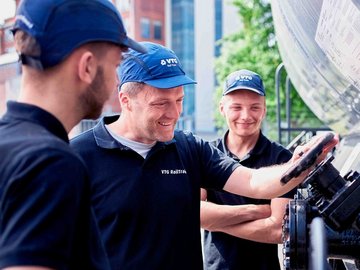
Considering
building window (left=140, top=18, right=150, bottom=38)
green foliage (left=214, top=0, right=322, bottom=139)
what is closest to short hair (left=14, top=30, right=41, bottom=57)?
green foliage (left=214, top=0, right=322, bottom=139)

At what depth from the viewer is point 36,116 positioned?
4.25ft

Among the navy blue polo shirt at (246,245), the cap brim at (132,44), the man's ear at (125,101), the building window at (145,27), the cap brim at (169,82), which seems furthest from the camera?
the building window at (145,27)

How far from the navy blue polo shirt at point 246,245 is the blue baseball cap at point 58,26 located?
5.48 feet

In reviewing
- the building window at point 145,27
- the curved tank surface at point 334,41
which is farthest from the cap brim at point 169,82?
the building window at point 145,27

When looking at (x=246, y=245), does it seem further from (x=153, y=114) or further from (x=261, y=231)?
(x=153, y=114)

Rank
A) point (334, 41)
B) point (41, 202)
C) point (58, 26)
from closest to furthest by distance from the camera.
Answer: point (41, 202), point (58, 26), point (334, 41)

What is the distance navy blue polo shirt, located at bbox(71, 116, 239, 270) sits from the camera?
7.04 feet

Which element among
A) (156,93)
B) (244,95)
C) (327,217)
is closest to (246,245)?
(244,95)

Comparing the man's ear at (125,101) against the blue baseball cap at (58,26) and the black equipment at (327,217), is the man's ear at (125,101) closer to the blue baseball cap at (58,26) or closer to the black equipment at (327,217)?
the black equipment at (327,217)

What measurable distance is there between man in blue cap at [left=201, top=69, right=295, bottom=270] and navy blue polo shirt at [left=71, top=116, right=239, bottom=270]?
0.40 metres

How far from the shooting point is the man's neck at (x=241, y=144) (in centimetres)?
300

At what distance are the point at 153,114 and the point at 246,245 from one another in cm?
91

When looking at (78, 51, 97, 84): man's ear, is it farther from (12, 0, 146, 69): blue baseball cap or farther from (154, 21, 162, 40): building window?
(154, 21, 162, 40): building window

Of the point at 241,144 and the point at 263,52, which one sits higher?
the point at 263,52
